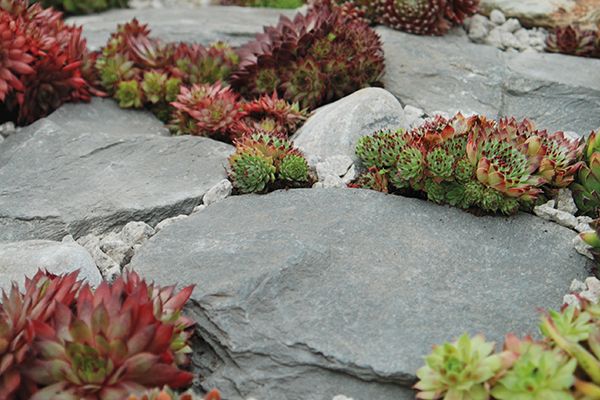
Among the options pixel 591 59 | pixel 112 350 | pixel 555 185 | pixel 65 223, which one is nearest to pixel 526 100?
pixel 591 59

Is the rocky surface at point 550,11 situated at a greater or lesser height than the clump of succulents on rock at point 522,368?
greater

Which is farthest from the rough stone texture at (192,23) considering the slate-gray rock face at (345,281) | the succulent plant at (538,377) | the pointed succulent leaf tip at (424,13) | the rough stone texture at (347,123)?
the succulent plant at (538,377)

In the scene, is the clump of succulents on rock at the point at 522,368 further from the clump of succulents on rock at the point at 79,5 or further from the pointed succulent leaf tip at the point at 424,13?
the clump of succulents on rock at the point at 79,5

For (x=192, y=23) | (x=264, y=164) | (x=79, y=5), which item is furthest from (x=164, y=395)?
(x=79, y=5)

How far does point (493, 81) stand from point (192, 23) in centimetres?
309

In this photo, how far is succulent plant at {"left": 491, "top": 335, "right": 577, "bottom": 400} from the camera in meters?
2.70

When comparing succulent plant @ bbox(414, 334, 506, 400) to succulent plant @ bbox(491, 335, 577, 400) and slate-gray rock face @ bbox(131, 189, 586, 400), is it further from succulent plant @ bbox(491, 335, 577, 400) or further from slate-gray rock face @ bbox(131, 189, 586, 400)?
slate-gray rock face @ bbox(131, 189, 586, 400)

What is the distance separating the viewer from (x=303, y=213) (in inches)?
158

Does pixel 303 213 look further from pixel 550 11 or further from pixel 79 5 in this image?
pixel 79 5

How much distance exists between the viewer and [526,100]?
219 inches

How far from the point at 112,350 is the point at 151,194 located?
173 centimetres

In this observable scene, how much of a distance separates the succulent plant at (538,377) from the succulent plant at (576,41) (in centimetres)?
418

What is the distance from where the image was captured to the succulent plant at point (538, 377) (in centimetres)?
270

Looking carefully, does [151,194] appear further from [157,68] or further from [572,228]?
[572,228]
